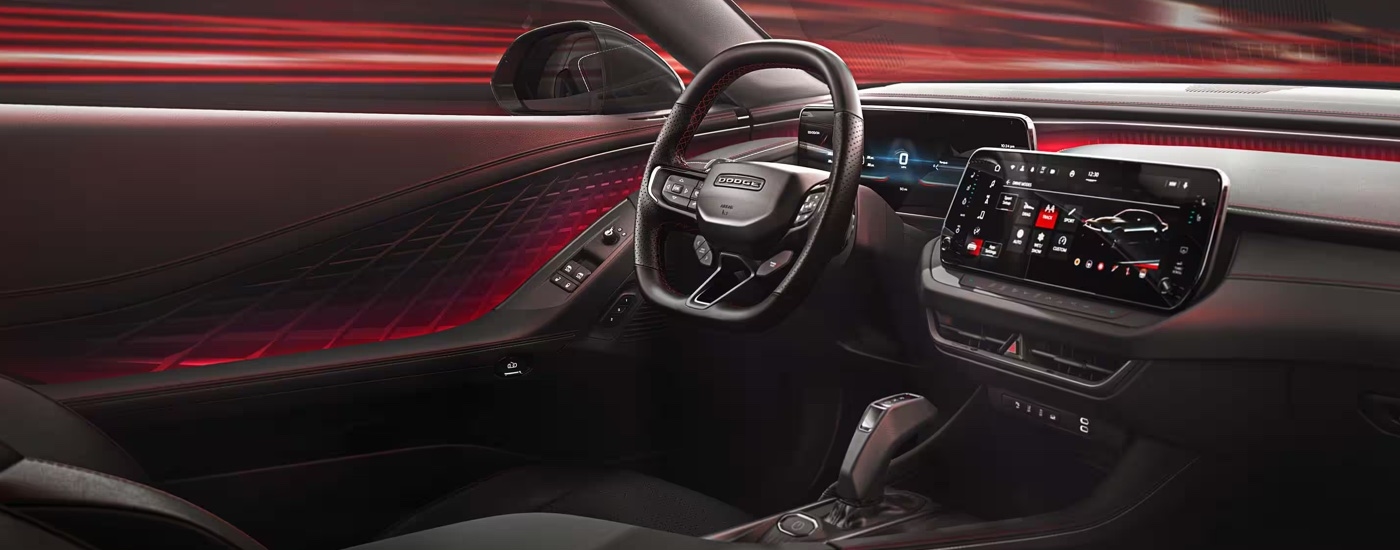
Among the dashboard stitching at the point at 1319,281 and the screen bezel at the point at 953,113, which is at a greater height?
the screen bezel at the point at 953,113

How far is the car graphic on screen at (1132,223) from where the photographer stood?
1.57m

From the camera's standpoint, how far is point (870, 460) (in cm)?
187

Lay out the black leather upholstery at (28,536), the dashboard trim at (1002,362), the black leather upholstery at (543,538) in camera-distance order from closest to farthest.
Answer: the black leather upholstery at (28,536) → the black leather upholstery at (543,538) → the dashboard trim at (1002,362)

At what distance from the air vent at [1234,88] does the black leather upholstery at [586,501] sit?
4.41 ft

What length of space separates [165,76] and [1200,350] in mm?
1915

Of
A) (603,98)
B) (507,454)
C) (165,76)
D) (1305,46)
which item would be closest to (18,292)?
(165,76)

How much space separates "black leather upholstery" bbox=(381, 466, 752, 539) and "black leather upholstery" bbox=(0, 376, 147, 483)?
1070 mm

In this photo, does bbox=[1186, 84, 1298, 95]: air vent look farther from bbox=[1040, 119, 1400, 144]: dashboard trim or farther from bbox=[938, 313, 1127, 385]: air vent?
bbox=[938, 313, 1127, 385]: air vent

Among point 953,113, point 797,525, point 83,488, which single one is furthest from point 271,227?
point 953,113

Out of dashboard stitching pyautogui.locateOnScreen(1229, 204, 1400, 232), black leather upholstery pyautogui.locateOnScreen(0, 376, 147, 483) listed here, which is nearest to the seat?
black leather upholstery pyautogui.locateOnScreen(0, 376, 147, 483)

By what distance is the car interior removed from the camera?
60.8 inches

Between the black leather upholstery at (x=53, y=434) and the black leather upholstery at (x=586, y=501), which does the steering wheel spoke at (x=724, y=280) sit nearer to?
the black leather upholstery at (x=586, y=501)

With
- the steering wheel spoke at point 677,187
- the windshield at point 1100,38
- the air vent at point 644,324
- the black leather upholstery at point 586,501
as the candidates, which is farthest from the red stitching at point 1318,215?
the air vent at point 644,324

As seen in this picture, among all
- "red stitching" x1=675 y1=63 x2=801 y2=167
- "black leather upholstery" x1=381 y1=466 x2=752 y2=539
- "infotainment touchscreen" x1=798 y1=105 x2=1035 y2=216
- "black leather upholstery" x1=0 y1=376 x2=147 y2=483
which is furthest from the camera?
"black leather upholstery" x1=381 y1=466 x2=752 y2=539
